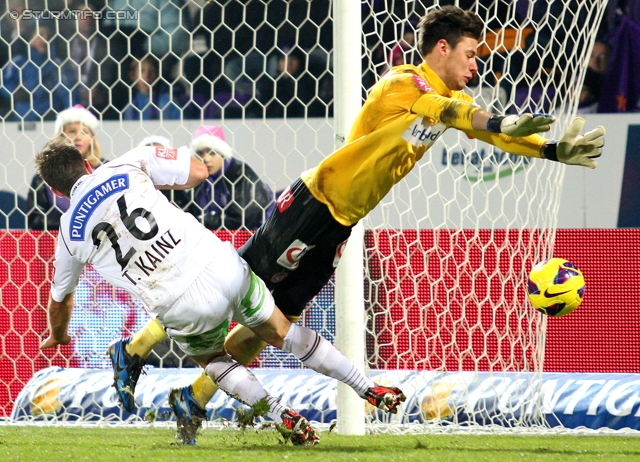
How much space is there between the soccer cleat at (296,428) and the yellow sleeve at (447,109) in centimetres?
124

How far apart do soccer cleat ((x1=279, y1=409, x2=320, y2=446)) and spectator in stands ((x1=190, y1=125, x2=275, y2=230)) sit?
→ 2615 mm

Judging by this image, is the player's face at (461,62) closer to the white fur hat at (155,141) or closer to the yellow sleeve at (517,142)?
the yellow sleeve at (517,142)

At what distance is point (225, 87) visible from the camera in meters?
6.59

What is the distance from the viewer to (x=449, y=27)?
3377mm

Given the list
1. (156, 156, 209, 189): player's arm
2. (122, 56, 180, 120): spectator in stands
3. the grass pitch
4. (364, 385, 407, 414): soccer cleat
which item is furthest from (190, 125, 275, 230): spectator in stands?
(364, 385, 407, 414): soccer cleat

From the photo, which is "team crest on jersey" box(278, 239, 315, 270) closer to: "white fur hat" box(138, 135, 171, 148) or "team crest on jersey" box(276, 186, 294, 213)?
"team crest on jersey" box(276, 186, 294, 213)

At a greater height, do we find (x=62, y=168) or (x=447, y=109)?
(x=447, y=109)

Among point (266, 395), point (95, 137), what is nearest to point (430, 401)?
point (266, 395)

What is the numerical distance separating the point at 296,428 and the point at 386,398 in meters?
0.36

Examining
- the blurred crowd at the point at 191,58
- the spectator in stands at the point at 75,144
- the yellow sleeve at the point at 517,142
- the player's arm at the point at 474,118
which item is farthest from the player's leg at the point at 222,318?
the blurred crowd at the point at 191,58

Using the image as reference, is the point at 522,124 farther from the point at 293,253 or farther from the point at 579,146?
the point at 293,253

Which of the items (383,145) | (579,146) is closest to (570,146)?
(579,146)

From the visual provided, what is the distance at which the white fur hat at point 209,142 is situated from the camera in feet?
18.9

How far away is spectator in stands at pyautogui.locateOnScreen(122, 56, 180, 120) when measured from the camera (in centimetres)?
637
